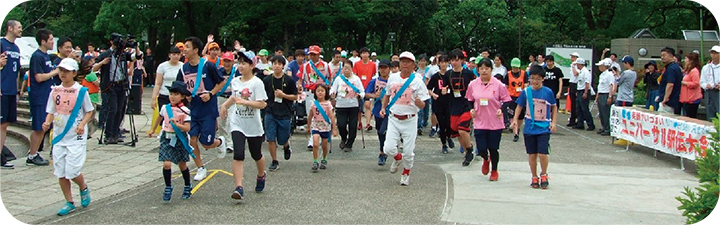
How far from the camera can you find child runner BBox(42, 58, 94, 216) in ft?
23.2

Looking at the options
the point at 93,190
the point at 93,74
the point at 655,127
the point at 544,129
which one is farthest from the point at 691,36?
the point at 93,190

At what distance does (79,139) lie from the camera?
725 centimetres

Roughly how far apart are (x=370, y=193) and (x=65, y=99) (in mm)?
3578

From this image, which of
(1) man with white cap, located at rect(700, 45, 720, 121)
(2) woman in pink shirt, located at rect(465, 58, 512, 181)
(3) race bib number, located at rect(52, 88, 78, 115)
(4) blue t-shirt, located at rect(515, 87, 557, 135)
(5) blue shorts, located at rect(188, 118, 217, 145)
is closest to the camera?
(3) race bib number, located at rect(52, 88, 78, 115)

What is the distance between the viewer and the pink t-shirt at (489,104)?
9.55 metres

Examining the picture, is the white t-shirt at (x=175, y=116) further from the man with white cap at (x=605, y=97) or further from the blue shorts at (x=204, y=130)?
the man with white cap at (x=605, y=97)

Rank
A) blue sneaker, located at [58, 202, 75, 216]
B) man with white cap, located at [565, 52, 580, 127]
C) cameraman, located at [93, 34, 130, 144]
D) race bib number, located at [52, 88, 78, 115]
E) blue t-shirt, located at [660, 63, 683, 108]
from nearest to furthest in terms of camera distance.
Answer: blue sneaker, located at [58, 202, 75, 216], race bib number, located at [52, 88, 78, 115], cameraman, located at [93, 34, 130, 144], blue t-shirt, located at [660, 63, 683, 108], man with white cap, located at [565, 52, 580, 127]

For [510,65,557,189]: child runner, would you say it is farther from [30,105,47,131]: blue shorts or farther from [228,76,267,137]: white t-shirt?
[30,105,47,131]: blue shorts

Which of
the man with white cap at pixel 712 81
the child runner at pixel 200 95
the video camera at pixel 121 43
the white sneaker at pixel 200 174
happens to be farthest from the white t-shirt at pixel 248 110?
the man with white cap at pixel 712 81

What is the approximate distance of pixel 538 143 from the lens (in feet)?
29.1

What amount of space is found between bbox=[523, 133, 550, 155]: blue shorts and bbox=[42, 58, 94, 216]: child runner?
5.37 m

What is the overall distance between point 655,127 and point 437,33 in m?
32.5

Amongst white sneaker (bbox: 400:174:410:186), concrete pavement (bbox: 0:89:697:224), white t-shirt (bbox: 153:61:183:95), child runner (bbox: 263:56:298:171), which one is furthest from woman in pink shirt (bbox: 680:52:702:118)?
white t-shirt (bbox: 153:61:183:95)

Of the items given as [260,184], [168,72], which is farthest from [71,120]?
[168,72]
